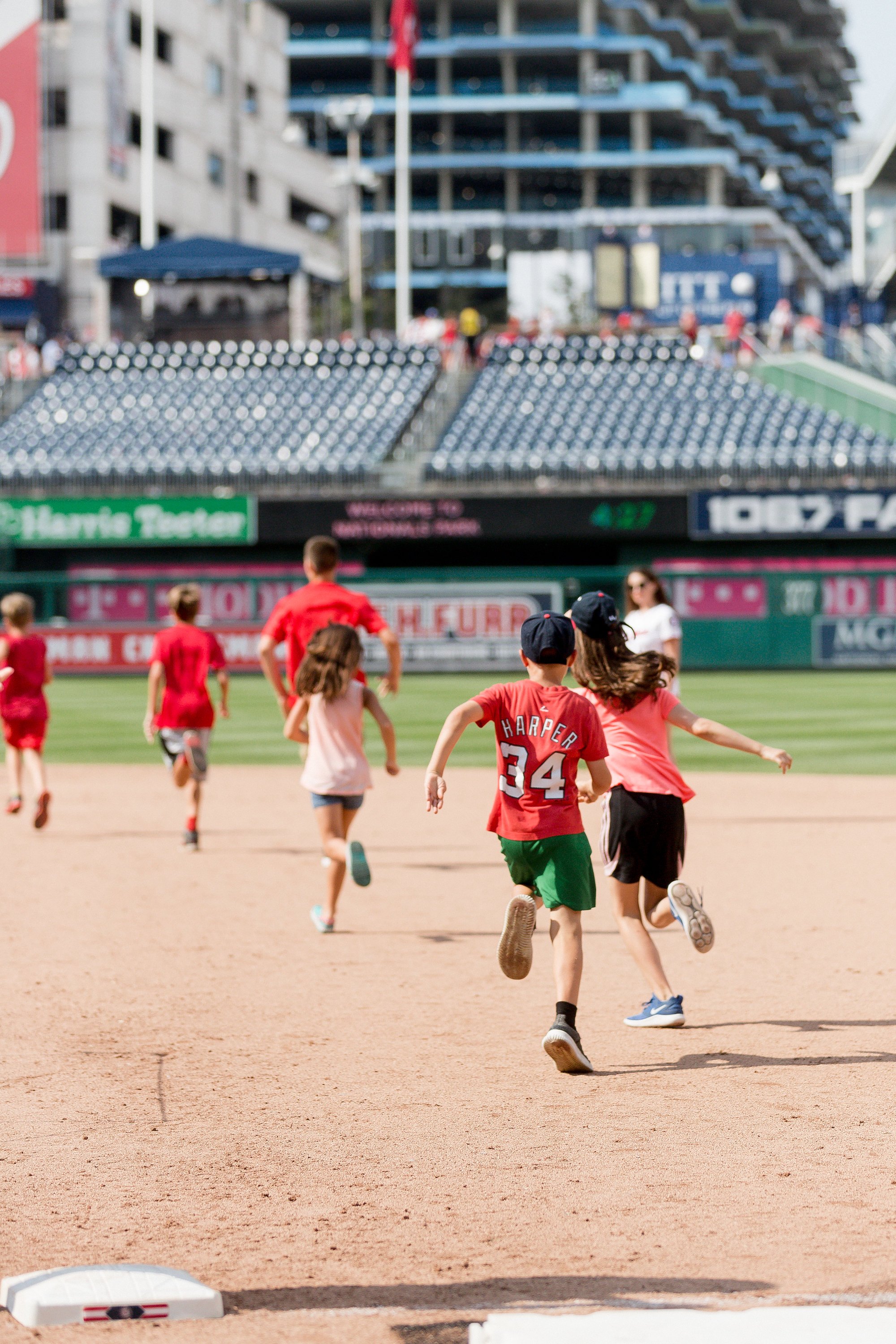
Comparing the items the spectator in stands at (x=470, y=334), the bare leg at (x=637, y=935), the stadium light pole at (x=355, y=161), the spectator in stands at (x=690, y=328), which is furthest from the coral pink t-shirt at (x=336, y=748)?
the stadium light pole at (x=355, y=161)

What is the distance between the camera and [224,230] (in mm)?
67875

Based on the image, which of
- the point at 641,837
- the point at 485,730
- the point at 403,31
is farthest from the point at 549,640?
the point at 403,31

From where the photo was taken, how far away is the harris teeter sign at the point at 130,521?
112 feet

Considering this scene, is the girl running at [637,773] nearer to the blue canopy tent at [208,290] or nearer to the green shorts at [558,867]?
the green shorts at [558,867]

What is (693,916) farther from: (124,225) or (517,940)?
(124,225)

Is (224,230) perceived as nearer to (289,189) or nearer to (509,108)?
(289,189)

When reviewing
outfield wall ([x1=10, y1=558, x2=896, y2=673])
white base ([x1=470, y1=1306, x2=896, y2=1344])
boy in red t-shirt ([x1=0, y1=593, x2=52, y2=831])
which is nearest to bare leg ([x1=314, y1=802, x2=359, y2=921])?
boy in red t-shirt ([x1=0, y1=593, x2=52, y2=831])

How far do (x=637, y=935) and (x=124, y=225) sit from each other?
58324 millimetres

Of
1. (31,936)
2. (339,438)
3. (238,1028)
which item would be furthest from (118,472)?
(238,1028)

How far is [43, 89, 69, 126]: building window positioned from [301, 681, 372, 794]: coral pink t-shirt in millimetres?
53291

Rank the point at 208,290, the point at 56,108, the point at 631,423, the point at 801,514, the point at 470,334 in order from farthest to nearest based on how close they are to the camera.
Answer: the point at 56,108
the point at 208,290
the point at 470,334
the point at 631,423
the point at 801,514

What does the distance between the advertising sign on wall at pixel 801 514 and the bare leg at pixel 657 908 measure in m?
26.0

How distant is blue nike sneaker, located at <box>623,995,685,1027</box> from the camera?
22.4ft

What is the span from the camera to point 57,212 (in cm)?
5747
